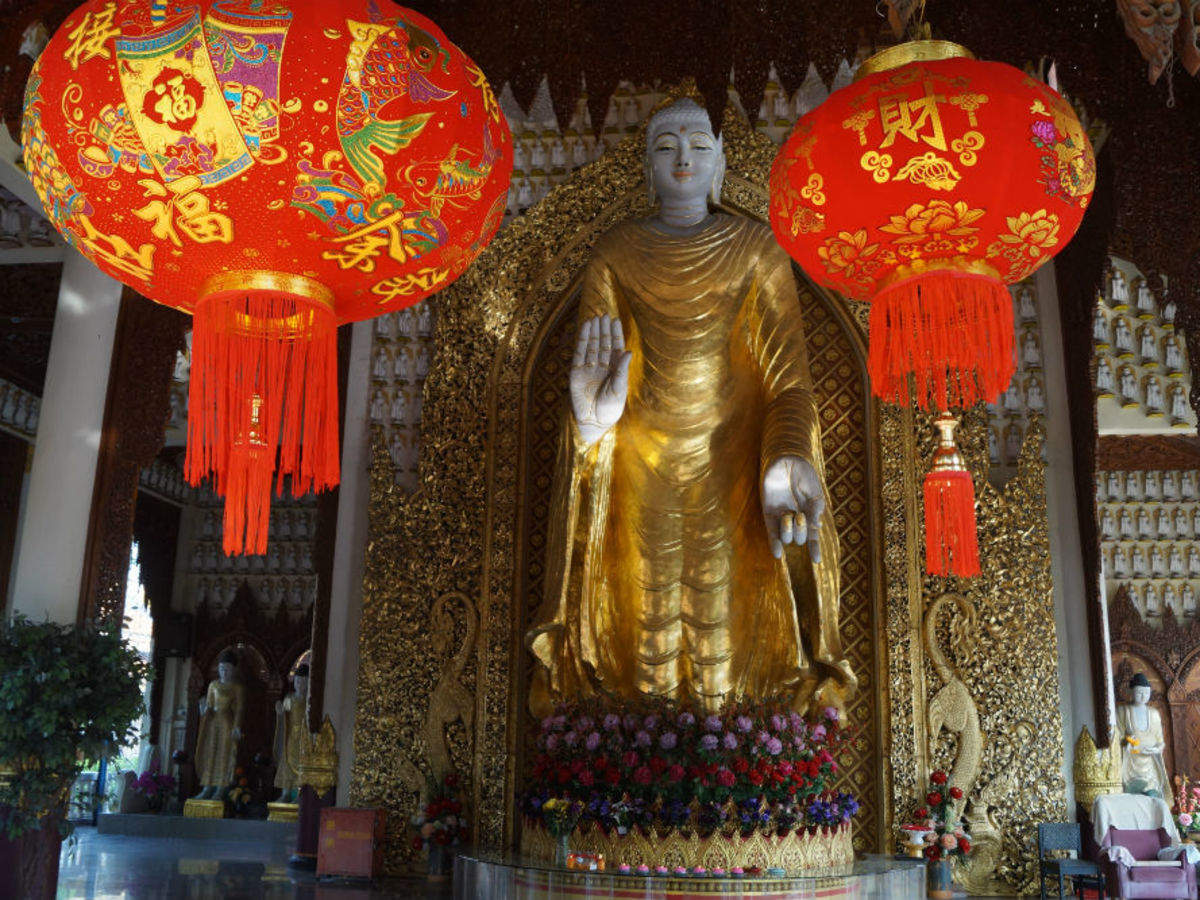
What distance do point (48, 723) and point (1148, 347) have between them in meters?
7.43

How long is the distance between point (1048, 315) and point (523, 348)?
2.80m

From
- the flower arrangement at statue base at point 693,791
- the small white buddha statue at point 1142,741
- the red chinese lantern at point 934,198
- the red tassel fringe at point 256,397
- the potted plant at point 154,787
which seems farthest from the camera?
the potted plant at point 154,787

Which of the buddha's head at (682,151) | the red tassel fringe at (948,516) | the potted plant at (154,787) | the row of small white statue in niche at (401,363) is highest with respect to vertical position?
the buddha's head at (682,151)

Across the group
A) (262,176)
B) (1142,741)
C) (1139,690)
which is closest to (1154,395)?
(1139,690)

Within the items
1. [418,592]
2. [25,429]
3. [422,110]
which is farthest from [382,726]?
[25,429]

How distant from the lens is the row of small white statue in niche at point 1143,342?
8.34 metres

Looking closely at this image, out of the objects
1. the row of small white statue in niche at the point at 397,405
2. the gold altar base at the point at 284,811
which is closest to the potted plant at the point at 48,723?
the row of small white statue in niche at the point at 397,405

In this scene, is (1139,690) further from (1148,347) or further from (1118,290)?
(1118,290)

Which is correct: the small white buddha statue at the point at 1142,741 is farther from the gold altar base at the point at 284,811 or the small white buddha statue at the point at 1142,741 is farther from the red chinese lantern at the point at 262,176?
the red chinese lantern at the point at 262,176

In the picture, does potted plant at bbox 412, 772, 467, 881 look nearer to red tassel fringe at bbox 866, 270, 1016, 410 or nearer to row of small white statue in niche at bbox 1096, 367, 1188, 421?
red tassel fringe at bbox 866, 270, 1016, 410

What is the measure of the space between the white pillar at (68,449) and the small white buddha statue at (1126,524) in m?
9.27

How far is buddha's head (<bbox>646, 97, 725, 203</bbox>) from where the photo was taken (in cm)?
566

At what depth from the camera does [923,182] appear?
9.77ft

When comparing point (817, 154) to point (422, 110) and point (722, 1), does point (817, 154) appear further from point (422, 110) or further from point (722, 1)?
point (722, 1)
